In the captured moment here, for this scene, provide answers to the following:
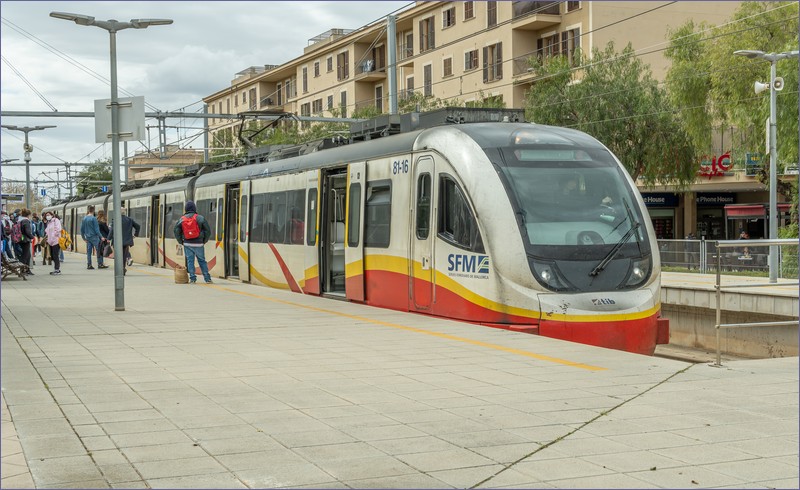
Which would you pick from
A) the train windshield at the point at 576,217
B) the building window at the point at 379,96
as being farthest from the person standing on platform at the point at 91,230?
the building window at the point at 379,96

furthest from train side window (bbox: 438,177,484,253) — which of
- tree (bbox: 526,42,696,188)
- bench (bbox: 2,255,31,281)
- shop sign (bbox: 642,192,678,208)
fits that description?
shop sign (bbox: 642,192,678,208)

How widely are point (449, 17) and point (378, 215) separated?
133 ft

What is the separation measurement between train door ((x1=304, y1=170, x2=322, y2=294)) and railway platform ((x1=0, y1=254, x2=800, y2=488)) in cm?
657

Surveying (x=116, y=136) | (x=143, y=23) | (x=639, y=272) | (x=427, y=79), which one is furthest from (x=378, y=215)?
(x=427, y=79)

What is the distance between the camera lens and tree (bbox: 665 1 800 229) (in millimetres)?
32906

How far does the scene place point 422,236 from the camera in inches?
565

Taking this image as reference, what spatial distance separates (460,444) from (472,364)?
10.4 ft

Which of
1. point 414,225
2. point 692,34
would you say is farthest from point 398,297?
point 692,34

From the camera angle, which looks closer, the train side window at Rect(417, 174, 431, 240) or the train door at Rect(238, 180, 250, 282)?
the train side window at Rect(417, 174, 431, 240)

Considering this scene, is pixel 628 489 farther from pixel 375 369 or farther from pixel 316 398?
pixel 375 369

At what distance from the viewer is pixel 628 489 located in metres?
5.23

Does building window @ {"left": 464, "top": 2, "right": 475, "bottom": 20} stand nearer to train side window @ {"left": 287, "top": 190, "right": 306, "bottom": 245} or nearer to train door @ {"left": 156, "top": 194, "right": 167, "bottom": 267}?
train door @ {"left": 156, "top": 194, "right": 167, "bottom": 267}

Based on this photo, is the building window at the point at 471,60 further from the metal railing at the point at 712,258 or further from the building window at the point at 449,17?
the metal railing at the point at 712,258

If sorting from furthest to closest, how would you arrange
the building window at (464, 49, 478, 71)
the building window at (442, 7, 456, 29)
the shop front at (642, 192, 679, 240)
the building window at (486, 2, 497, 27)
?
the building window at (442, 7, 456, 29), the building window at (464, 49, 478, 71), the building window at (486, 2, 497, 27), the shop front at (642, 192, 679, 240)
